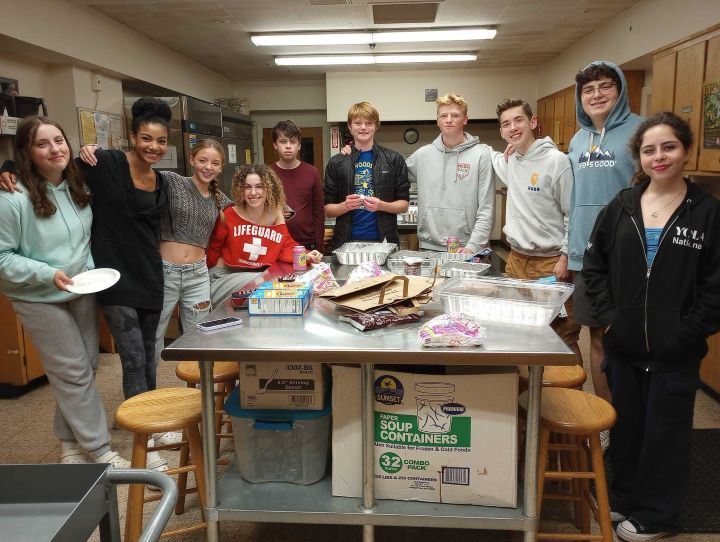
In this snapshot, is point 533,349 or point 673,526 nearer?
point 533,349

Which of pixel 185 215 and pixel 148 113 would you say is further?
pixel 185 215

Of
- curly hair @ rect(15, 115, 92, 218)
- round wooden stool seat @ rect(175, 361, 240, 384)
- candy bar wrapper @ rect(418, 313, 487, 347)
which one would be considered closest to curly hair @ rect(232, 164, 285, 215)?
curly hair @ rect(15, 115, 92, 218)

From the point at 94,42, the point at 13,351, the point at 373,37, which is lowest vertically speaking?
the point at 13,351

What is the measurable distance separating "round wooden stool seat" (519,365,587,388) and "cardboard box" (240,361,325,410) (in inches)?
29.8

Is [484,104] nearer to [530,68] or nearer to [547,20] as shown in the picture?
[530,68]

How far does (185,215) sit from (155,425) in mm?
1133

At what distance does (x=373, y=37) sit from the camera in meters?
5.77

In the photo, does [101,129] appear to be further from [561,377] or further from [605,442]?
[605,442]

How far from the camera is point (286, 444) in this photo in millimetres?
1770

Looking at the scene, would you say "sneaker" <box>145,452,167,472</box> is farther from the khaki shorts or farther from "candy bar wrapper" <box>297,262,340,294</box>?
the khaki shorts

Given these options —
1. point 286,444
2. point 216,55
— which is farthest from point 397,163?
point 216,55

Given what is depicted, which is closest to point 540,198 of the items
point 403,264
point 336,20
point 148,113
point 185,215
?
point 403,264

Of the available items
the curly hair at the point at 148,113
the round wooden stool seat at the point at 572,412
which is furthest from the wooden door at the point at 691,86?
the curly hair at the point at 148,113

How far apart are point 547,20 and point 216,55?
390 cm
